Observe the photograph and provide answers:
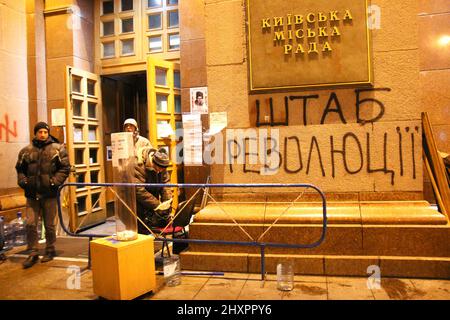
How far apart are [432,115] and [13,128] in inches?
316

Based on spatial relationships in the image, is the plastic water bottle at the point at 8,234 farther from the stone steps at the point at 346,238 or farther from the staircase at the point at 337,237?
the stone steps at the point at 346,238

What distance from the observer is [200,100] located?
8.13 metres

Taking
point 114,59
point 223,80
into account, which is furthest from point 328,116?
point 114,59

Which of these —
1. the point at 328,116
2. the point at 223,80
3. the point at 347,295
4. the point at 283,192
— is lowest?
the point at 347,295

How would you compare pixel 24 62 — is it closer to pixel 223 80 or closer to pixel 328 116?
pixel 223 80

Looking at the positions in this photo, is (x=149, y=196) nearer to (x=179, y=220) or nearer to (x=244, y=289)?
(x=179, y=220)

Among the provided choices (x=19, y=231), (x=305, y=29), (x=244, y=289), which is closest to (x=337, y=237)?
(x=244, y=289)

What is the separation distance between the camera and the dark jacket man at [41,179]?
6.34 metres

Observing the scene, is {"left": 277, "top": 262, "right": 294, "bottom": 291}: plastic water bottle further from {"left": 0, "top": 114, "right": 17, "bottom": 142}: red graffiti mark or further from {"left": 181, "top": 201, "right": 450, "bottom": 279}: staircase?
{"left": 0, "top": 114, "right": 17, "bottom": 142}: red graffiti mark

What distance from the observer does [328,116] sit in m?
5.66

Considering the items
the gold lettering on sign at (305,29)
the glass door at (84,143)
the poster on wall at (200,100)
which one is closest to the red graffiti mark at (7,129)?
the glass door at (84,143)

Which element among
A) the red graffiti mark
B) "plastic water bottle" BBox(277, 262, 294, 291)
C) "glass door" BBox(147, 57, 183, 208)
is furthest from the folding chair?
the red graffiti mark

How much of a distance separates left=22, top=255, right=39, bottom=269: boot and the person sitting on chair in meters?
1.80

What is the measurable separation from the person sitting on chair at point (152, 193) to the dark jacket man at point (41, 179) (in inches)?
58.4
